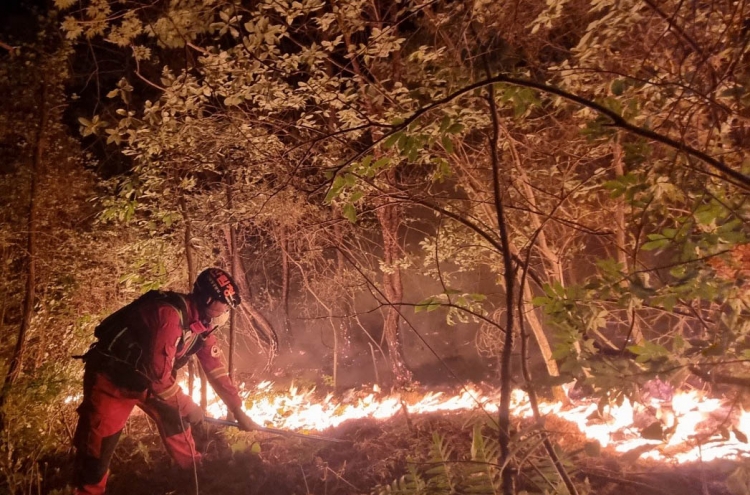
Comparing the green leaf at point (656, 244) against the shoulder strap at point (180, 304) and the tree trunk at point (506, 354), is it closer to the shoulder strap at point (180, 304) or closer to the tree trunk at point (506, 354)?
the tree trunk at point (506, 354)

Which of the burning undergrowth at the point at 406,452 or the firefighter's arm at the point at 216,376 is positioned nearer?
the burning undergrowth at the point at 406,452

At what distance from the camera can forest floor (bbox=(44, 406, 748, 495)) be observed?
4331 mm

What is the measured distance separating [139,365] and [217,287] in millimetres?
1076

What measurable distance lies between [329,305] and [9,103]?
533cm

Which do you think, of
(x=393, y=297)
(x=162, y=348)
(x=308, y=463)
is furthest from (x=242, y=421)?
(x=393, y=297)

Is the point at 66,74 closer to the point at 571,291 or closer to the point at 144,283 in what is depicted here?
the point at 144,283

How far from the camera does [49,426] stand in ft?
18.7

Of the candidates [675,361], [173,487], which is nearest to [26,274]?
[173,487]

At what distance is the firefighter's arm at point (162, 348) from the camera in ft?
15.3

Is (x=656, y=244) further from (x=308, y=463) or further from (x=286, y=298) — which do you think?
(x=286, y=298)

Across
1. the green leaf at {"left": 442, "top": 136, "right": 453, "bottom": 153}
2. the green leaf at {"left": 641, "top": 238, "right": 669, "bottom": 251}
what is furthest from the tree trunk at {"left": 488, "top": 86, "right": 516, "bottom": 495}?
the green leaf at {"left": 641, "top": 238, "right": 669, "bottom": 251}

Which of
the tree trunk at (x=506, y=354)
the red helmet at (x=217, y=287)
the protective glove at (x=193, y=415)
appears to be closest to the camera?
the tree trunk at (x=506, y=354)

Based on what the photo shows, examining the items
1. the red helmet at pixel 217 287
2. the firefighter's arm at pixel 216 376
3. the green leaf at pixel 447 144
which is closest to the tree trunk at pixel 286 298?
the firefighter's arm at pixel 216 376

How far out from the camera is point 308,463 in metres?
5.16
